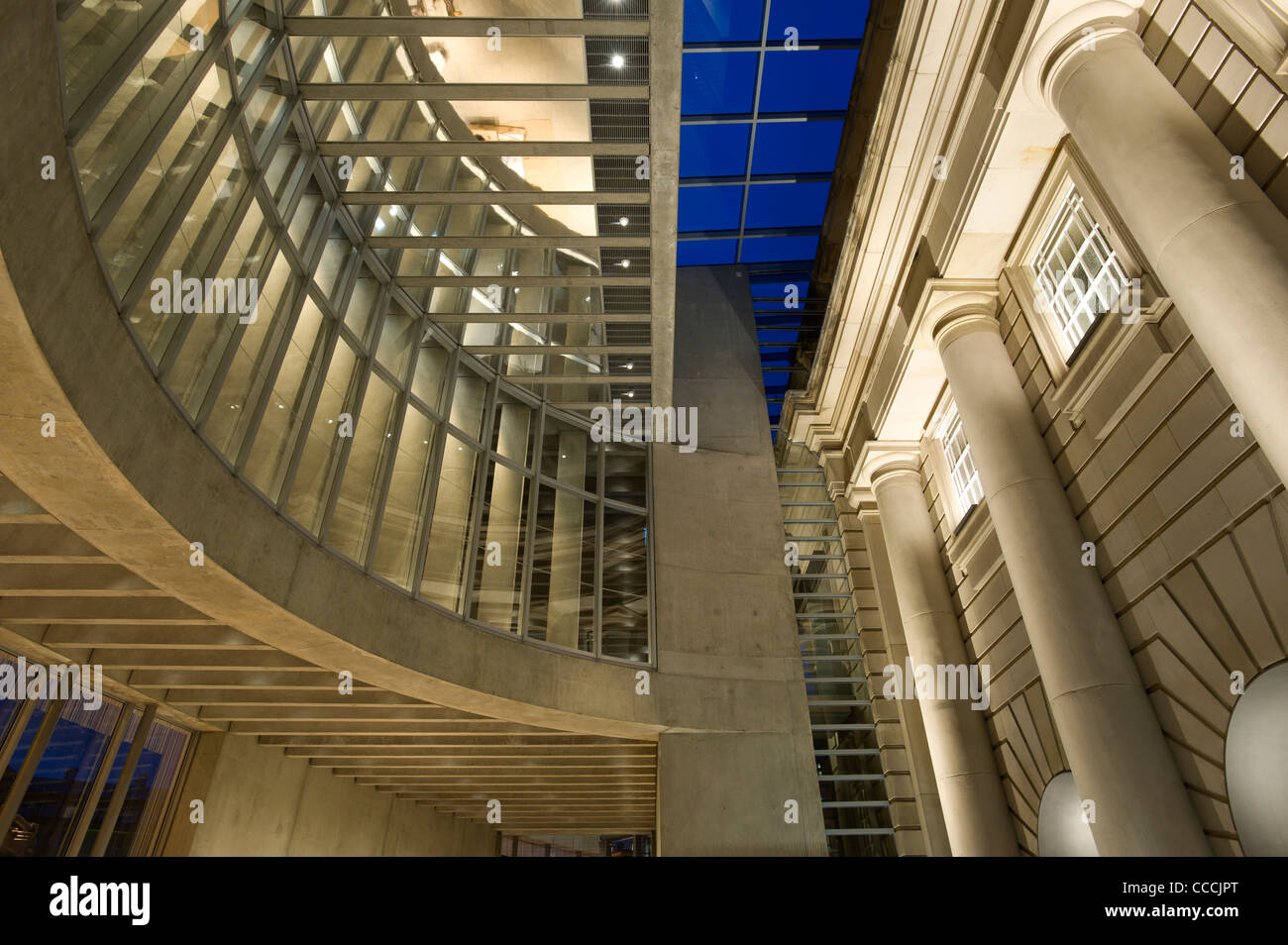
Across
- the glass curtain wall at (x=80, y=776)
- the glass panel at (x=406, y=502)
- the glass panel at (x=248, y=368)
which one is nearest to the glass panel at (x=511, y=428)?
the glass panel at (x=406, y=502)

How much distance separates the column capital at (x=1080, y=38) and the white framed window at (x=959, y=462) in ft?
24.6

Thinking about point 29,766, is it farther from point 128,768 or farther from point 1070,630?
point 1070,630

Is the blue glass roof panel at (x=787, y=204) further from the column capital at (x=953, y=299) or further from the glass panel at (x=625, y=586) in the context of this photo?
the glass panel at (x=625, y=586)

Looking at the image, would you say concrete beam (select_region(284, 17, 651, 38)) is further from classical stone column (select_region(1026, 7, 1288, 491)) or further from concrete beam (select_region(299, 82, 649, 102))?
classical stone column (select_region(1026, 7, 1288, 491))

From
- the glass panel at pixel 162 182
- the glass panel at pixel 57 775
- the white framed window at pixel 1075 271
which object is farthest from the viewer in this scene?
the white framed window at pixel 1075 271

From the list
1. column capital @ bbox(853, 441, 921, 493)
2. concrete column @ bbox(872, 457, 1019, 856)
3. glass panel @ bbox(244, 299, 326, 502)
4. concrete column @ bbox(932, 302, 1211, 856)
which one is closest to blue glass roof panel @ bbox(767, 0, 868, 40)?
concrete column @ bbox(932, 302, 1211, 856)

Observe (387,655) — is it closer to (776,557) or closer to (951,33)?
(776,557)

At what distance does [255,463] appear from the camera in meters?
9.01

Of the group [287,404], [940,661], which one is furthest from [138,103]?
[940,661]

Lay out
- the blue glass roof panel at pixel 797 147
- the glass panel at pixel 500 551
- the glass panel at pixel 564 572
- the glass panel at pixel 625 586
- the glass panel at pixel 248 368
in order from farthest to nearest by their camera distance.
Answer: the blue glass roof panel at pixel 797 147 < the glass panel at pixel 625 586 < the glass panel at pixel 564 572 < the glass panel at pixel 500 551 < the glass panel at pixel 248 368

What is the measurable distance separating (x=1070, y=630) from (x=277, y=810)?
545 inches

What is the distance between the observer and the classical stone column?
7.31 metres

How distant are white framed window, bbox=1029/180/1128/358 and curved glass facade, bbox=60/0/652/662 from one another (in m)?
8.13

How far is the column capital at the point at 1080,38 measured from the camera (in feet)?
33.6
